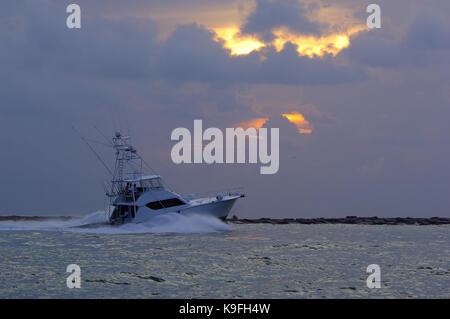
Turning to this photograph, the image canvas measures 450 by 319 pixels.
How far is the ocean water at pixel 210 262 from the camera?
23.4m

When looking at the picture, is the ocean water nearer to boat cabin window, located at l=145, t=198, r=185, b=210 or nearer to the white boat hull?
the white boat hull

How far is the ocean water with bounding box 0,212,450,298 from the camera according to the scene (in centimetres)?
2338

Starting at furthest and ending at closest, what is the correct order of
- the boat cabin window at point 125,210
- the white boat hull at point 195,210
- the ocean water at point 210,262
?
the boat cabin window at point 125,210 < the white boat hull at point 195,210 < the ocean water at point 210,262

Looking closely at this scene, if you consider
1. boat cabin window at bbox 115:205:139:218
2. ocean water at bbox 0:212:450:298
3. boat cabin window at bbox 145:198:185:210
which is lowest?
ocean water at bbox 0:212:450:298

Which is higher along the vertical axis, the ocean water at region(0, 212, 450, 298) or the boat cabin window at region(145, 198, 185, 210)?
the boat cabin window at region(145, 198, 185, 210)

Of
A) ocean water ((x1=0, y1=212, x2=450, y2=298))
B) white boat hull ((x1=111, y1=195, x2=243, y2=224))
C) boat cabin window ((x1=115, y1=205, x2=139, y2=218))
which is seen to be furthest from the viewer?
boat cabin window ((x1=115, y1=205, x2=139, y2=218))

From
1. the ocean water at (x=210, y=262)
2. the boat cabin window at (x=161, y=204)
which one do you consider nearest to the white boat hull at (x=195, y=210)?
the boat cabin window at (x=161, y=204)

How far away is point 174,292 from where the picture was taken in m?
23.0

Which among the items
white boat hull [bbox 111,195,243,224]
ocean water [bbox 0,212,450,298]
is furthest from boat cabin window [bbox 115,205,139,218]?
ocean water [bbox 0,212,450,298]

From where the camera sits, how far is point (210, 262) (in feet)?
99.2

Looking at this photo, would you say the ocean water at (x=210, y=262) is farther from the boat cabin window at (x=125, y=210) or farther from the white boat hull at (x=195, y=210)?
the boat cabin window at (x=125, y=210)
